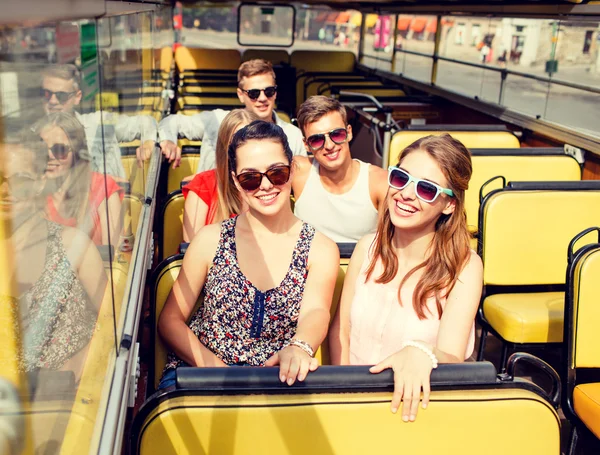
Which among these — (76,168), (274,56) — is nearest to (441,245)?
(76,168)

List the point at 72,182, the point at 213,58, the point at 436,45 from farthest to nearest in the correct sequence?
the point at 213,58 → the point at 436,45 → the point at 72,182

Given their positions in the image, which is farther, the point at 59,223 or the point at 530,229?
the point at 530,229

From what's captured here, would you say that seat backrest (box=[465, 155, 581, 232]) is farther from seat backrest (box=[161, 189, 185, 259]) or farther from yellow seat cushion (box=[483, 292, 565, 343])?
seat backrest (box=[161, 189, 185, 259])

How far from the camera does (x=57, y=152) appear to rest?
2.88 feet

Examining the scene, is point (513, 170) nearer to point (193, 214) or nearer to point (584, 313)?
point (584, 313)

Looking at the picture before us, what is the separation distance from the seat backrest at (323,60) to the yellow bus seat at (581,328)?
26.8 ft

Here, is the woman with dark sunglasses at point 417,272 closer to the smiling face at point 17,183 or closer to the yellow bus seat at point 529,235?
the yellow bus seat at point 529,235

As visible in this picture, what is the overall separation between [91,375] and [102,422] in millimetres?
100

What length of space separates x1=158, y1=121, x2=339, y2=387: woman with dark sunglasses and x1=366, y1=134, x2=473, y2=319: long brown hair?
0.17 meters

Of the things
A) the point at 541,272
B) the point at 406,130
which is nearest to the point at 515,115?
the point at 406,130

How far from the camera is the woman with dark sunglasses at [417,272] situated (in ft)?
6.31

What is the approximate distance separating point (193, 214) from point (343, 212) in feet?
2.19

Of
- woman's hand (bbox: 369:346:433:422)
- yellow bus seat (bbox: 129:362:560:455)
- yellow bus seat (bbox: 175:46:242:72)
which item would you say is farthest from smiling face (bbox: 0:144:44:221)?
yellow bus seat (bbox: 175:46:242:72)

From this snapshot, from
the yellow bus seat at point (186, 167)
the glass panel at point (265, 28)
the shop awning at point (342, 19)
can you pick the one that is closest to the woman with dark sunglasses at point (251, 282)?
the yellow bus seat at point (186, 167)
